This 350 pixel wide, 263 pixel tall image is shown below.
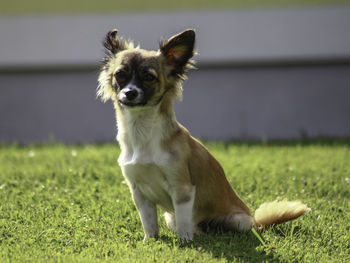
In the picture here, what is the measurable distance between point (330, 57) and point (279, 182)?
455 cm

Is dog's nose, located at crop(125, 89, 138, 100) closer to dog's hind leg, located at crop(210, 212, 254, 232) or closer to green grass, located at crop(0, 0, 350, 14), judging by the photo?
dog's hind leg, located at crop(210, 212, 254, 232)

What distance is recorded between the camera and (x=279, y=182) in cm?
519

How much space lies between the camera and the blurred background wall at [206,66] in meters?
8.72

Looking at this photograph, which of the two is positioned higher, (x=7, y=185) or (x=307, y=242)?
(x=307, y=242)

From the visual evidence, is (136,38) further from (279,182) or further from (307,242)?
(307,242)

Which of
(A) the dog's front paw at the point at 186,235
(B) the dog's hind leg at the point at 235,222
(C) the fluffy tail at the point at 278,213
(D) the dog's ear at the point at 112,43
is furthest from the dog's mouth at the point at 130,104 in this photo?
(C) the fluffy tail at the point at 278,213

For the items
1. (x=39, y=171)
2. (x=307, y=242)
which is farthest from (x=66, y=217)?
(x=307, y=242)

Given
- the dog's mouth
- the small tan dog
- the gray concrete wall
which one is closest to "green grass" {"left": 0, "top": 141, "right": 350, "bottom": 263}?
the small tan dog

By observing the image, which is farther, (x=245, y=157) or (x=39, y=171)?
(x=245, y=157)

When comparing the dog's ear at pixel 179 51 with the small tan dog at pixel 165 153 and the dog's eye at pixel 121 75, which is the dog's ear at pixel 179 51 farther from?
the dog's eye at pixel 121 75

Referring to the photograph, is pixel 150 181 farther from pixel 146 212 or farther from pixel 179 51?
pixel 179 51

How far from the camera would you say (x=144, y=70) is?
335cm

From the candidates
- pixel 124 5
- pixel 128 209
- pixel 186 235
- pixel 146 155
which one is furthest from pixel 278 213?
pixel 124 5

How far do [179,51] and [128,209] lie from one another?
158 centimetres
